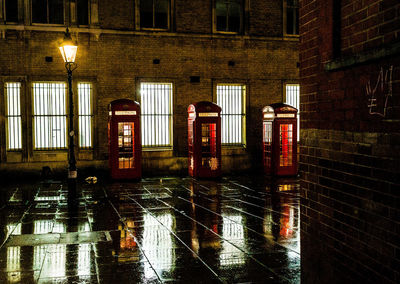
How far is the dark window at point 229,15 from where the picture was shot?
18906 millimetres

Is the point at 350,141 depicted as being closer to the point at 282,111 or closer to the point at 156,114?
the point at 282,111

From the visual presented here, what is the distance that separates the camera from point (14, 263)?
22.4 feet

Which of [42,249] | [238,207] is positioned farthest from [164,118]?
[42,249]

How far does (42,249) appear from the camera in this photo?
760 cm

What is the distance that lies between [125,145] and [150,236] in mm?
7654

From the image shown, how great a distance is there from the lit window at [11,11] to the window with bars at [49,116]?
98.2 inches

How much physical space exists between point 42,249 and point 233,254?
3219mm

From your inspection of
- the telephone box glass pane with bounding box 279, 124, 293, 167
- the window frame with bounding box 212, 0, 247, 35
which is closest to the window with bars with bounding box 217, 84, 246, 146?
the window frame with bounding box 212, 0, 247, 35

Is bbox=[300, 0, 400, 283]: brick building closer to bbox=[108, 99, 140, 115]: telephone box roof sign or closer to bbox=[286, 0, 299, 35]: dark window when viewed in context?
bbox=[108, 99, 140, 115]: telephone box roof sign

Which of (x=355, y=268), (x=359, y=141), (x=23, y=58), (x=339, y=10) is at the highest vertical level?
(x=23, y=58)

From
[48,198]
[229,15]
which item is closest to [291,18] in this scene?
[229,15]

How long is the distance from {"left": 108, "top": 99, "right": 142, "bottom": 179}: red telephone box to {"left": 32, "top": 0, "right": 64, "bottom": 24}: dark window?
4432 millimetres

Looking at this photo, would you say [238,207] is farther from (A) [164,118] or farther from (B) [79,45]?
(B) [79,45]

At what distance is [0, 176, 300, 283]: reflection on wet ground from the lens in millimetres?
6371
